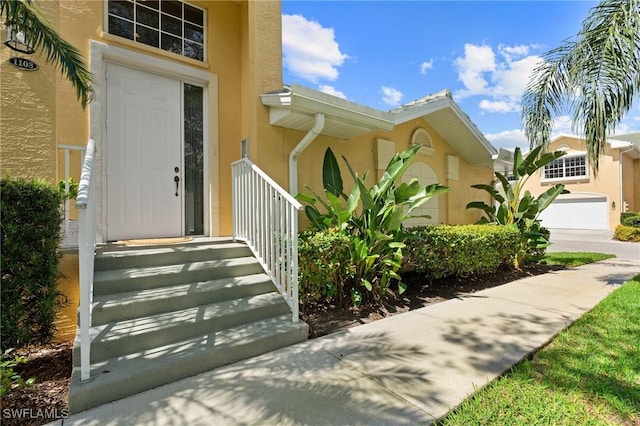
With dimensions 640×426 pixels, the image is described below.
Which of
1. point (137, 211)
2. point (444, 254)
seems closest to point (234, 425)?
point (137, 211)

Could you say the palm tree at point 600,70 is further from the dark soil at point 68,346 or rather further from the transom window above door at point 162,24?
the transom window above door at point 162,24

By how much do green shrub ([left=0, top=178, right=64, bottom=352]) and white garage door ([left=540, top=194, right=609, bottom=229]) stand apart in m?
26.5

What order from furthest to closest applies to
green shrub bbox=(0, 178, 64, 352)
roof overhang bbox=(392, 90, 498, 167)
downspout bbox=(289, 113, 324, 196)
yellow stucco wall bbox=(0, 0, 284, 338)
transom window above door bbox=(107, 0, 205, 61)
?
1. roof overhang bbox=(392, 90, 498, 167)
2. downspout bbox=(289, 113, 324, 196)
3. transom window above door bbox=(107, 0, 205, 61)
4. yellow stucco wall bbox=(0, 0, 284, 338)
5. green shrub bbox=(0, 178, 64, 352)

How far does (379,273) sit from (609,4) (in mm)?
6165

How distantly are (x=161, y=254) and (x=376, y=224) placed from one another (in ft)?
10.3

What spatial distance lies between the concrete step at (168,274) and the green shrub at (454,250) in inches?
111

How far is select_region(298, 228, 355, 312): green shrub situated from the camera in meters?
4.18

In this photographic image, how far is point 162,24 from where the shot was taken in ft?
16.8

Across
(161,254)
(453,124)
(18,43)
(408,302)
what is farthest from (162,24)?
(453,124)

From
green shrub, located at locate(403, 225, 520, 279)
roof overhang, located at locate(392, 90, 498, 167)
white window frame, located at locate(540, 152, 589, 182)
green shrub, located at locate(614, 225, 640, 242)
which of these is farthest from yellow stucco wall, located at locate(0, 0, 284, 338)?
white window frame, located at locate(540, 152, 589, 182)

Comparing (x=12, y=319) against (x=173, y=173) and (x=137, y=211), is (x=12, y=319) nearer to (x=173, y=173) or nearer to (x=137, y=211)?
(x=137, y=211)

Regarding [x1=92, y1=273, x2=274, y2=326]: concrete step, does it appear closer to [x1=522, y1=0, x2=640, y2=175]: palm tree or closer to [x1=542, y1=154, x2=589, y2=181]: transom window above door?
[x1=522, y1=0, x2=640, y2=175]: palm tree

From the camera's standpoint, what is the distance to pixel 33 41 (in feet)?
10.7

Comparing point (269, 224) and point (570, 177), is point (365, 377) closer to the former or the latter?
point (269, 224)
